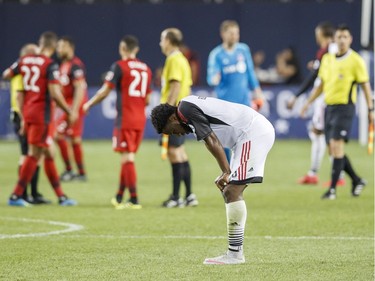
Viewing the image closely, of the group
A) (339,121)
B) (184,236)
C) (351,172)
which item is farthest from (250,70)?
(184,236)

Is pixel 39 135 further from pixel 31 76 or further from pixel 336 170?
pixel 336 170

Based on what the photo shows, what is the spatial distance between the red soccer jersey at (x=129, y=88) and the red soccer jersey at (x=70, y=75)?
3329 millimetres

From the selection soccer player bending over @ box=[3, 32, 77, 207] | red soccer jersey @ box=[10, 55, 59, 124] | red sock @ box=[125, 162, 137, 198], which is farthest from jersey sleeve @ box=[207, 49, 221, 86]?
red soccer jersey @ box=[10, 55, 59, 124]

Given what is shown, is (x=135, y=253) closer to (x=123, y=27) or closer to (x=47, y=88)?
(x=47, y=88)

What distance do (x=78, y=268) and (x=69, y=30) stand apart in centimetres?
2296

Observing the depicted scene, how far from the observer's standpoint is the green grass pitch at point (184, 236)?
838cm

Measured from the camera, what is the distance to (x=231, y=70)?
15.1m

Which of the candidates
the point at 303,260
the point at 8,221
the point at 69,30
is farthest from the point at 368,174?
the point at 69,30

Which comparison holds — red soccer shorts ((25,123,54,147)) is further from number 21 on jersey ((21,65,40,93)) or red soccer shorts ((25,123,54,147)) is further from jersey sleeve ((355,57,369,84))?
jersey sleeve ((355,57,369,84))

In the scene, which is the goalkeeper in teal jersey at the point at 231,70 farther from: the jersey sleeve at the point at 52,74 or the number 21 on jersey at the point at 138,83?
the jersey sleeve at the point at 52,74

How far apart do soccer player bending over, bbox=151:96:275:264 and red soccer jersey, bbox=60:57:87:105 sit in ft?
25.5

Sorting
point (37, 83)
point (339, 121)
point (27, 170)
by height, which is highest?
point (37, 83)

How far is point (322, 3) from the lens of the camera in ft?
98.7

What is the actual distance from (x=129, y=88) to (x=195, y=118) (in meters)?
4.67
